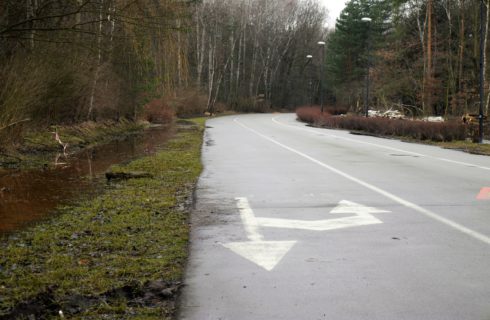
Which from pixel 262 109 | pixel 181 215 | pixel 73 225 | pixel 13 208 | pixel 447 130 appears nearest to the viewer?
pixel 73 225

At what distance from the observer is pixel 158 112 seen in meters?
45.8

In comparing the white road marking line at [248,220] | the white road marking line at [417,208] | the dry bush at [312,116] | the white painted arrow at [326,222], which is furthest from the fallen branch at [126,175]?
the dry bush at [312,116]

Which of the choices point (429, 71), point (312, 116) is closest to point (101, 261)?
point (429, 71)

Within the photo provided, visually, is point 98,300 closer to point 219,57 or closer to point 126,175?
point 126,175

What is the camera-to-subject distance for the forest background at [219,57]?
596 inches

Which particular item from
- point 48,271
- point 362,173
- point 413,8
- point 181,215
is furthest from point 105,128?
point 413,8

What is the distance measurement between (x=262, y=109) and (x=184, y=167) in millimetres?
74483

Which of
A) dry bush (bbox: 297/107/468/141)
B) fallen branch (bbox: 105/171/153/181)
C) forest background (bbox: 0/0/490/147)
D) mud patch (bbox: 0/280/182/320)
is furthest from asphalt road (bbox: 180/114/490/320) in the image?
dry bush (bbox: 297/107/468/141)

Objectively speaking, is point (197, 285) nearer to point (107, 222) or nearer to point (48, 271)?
point (48, 271)

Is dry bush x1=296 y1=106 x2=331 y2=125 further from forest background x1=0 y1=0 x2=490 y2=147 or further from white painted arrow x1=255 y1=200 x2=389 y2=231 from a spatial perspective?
white painted arrow x1=255 y1=200 x2=389 y2=231

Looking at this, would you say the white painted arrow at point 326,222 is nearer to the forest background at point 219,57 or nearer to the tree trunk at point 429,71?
the forest background at point 219,57

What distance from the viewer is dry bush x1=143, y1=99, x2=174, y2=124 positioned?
148 ft

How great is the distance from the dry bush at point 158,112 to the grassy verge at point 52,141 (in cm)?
1059

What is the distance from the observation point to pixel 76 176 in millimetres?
14125
